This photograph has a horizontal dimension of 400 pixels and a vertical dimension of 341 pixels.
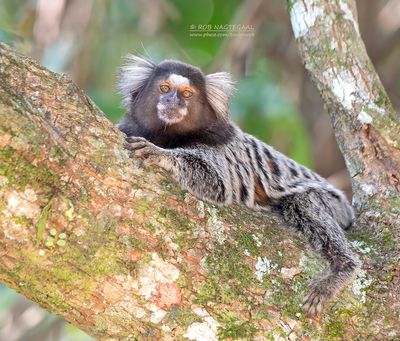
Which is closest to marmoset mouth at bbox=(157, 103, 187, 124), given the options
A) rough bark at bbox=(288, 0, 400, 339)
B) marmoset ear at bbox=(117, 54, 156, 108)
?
marmoset ear at bbox=(117, 54, 156, 108)

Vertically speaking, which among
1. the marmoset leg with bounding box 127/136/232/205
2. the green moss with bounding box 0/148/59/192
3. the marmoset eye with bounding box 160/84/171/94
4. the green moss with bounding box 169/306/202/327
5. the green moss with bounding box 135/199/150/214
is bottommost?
the green moss with bounding box 169/306/202/327

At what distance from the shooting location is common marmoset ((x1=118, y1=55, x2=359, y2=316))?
3.60 metres

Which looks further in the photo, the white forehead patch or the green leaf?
the white forehead patch

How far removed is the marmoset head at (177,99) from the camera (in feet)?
13.2

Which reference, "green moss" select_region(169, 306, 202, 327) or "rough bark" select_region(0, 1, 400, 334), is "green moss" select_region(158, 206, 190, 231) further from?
"green moss" select_region(169, 306, 202, 327)

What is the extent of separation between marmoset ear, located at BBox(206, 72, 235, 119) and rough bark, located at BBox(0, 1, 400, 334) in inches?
56.6

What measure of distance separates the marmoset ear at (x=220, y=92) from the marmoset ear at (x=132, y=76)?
42cm

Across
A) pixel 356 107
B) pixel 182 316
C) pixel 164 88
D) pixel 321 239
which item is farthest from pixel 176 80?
pixel 182 316

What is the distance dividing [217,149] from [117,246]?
1.54 metres

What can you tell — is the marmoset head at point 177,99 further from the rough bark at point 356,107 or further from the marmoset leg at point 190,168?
the rough bark at point 356,107

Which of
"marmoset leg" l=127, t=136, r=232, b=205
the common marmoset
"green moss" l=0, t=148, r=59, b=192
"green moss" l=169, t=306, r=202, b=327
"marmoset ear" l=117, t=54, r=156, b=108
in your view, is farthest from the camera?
"marmoset ear" l=117, t=54, r=156, b=108

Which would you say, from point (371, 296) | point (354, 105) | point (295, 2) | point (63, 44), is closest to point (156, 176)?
point (371, 296)

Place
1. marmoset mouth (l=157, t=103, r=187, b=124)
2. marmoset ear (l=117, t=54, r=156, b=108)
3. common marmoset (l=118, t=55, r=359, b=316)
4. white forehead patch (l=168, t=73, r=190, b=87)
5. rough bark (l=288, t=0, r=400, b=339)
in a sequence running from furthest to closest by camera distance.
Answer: marmoset ear (l=117, t=54, r=156, b=108) → white forehead patch (l=168, t=73, r=190, b=87) → marmoset mouth (l=157, t=103, r=187, b=124) → common marmoset (l=118, t=55, r=359, b=316) → rough bark (l=288, t=0, r=400, b=339)

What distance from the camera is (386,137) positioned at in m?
3.51
